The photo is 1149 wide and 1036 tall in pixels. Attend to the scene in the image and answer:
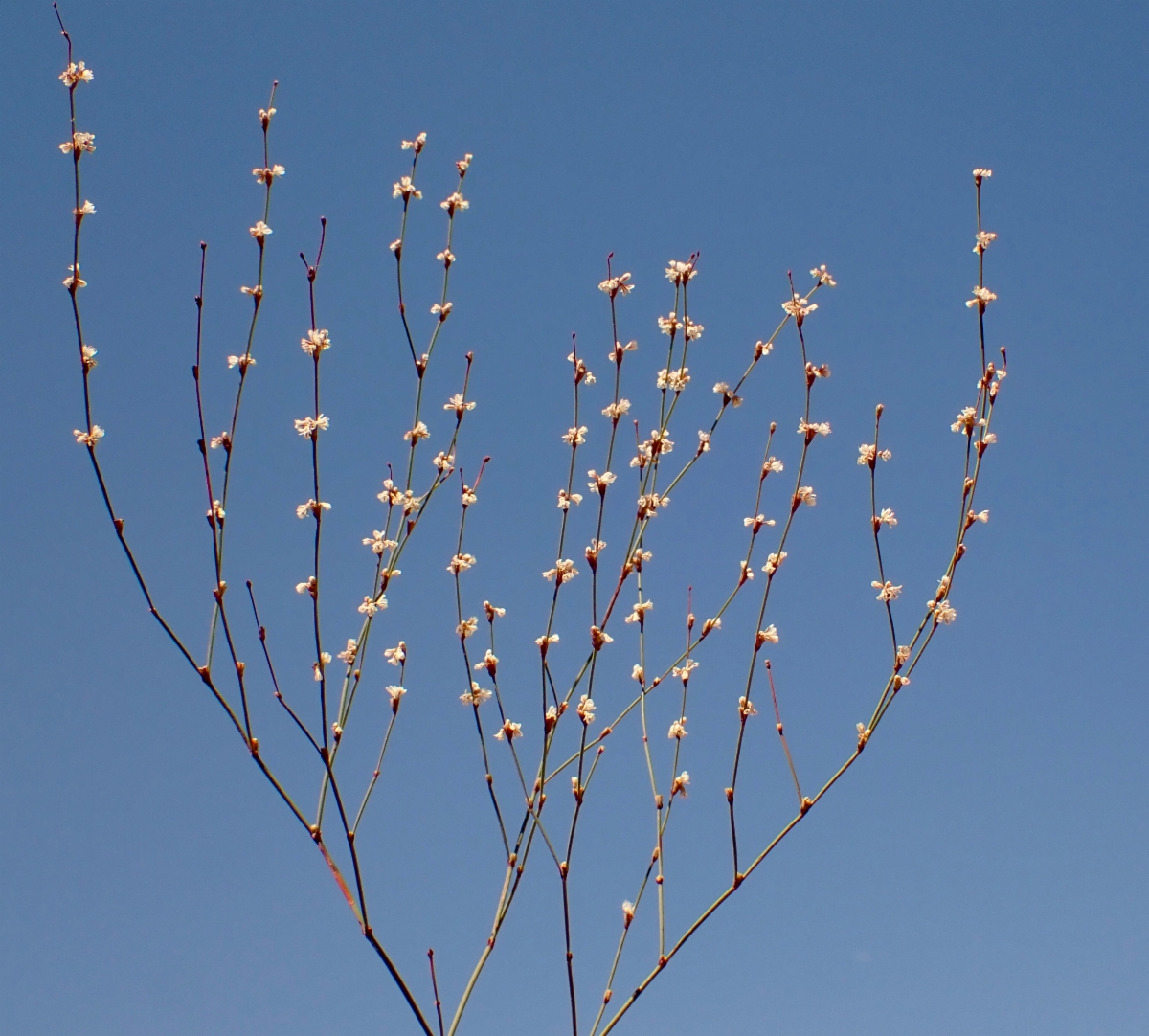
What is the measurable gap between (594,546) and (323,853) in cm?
110

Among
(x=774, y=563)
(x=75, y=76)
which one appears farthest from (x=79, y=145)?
(x=774, y=563)

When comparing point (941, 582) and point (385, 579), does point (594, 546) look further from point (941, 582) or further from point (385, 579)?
point (941, 582)

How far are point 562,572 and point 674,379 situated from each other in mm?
695

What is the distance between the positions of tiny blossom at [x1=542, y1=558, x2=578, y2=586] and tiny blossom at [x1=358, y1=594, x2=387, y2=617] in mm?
500

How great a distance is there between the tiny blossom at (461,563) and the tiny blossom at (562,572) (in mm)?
246

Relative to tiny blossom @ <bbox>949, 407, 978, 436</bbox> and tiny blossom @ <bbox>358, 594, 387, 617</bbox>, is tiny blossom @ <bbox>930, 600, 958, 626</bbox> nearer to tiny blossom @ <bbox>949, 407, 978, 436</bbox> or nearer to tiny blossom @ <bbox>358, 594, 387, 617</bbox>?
tiny blossom @ <bbox>949, 407, 978, 436</bbox>

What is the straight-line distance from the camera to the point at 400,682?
3.38m

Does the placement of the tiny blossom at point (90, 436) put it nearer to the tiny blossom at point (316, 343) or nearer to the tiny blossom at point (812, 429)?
the tiny blossom at point (316, 343)

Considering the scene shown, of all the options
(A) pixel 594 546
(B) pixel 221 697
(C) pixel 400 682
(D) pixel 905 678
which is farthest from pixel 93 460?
(D) pixel 905 678

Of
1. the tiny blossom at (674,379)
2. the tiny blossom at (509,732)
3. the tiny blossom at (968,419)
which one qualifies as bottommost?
the tiny blossom at (509,732)

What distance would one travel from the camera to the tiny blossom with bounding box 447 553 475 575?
3445 mm

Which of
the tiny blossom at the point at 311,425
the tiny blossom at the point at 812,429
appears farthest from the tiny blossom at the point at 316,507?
the tiny blossom at the point at 812,429

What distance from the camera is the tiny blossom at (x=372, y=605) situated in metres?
3.17

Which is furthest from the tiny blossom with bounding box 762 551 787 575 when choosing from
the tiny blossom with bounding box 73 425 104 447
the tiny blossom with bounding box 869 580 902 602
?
the tiny blossom with bounding box 73 425 104 447
